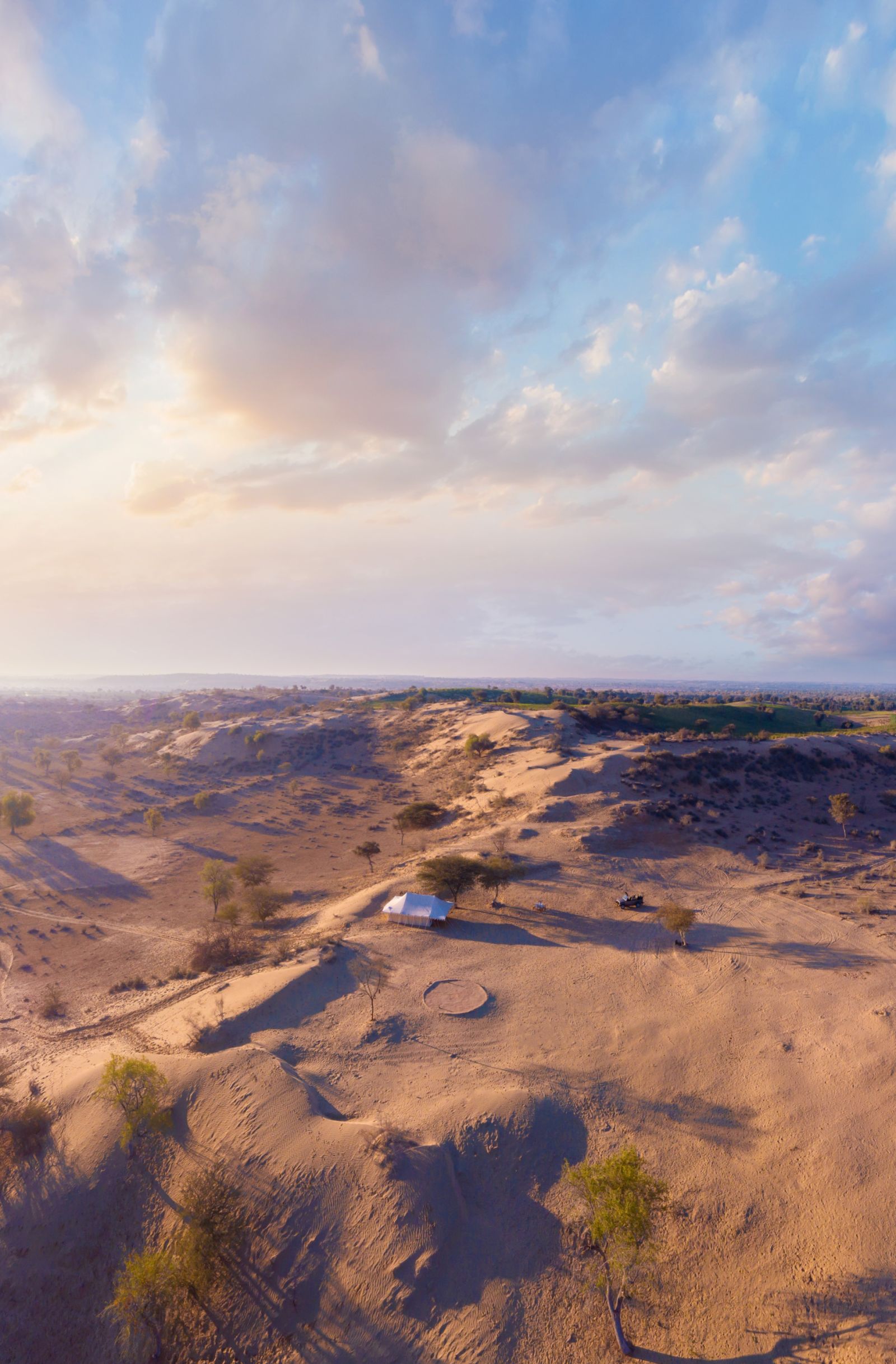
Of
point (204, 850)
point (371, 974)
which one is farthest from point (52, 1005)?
point (204, 850)

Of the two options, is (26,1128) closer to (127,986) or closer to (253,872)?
(127,986)

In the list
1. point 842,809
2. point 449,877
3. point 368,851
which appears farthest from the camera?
point 842,809

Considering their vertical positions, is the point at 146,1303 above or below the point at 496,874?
below

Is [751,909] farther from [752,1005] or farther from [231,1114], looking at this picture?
[231,1114]

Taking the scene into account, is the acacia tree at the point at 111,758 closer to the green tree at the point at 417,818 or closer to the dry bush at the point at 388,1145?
the green tree at the point at 417,818

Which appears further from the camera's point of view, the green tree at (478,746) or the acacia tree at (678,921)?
the green tree at (478,746)

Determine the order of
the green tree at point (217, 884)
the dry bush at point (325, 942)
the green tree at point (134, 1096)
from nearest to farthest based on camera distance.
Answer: the green tree at point (134, 1096) < the dry bush at point (325, 942) < the green tree at point (217, 884)

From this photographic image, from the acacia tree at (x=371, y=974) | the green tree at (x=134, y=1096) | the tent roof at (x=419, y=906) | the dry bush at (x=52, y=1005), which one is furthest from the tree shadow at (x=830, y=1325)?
the dry bush at (x=52, y=1005)
